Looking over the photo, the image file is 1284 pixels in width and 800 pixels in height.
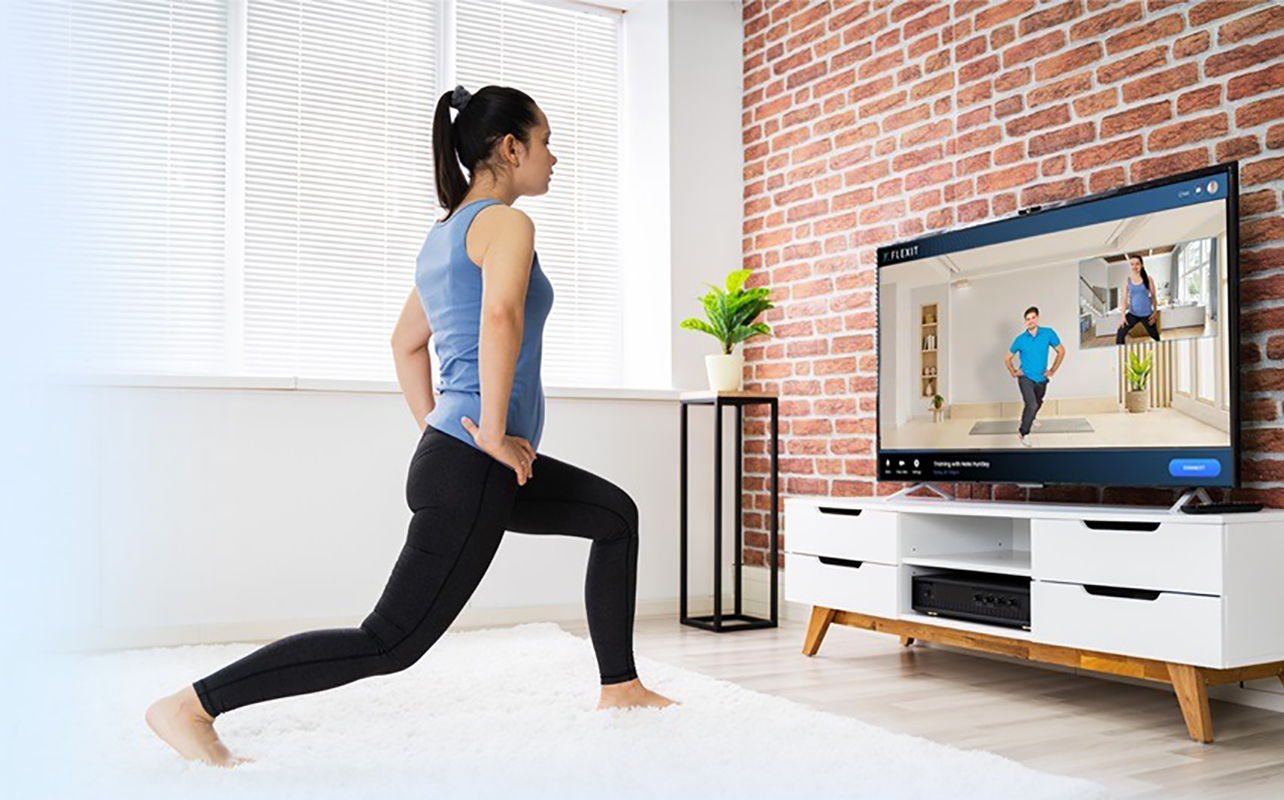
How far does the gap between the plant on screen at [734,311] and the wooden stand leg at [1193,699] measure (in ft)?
6.55

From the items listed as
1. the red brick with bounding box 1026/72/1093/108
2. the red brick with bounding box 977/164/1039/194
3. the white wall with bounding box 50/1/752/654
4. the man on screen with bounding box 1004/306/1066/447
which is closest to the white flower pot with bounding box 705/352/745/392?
the white wall with bounding box 50/1/752/654

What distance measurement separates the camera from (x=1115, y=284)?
9.46ft

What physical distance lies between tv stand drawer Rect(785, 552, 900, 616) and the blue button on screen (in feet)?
2.72

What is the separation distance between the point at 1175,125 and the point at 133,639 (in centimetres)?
339

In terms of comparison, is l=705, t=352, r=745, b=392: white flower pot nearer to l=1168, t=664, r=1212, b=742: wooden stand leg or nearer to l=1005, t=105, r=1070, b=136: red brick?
l=1005, t=105, r=1070, b=136: red brick

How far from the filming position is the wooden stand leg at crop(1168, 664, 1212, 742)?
245cm

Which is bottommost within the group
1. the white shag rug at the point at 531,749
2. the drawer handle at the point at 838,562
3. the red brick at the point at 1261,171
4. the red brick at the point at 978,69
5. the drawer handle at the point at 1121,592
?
the white shag rug at the point at 531,749

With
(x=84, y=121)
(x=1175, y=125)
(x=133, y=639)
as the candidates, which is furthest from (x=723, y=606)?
(x=84, y=121)

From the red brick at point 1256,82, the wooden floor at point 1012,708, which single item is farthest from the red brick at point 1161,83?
the wooden floor at point 1012,708

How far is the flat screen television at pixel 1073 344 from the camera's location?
265 centimetres

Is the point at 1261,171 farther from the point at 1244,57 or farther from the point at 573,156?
the point at 573,156

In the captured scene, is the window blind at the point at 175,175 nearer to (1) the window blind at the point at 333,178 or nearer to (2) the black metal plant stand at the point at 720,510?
(1) the window blind at the point at 333,178

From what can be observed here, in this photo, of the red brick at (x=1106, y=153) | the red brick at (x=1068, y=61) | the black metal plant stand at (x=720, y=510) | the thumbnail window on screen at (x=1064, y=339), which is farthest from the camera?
the black metal plant stand at (x=720, y=510)

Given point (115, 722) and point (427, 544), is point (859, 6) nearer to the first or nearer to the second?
point (427, 544)
